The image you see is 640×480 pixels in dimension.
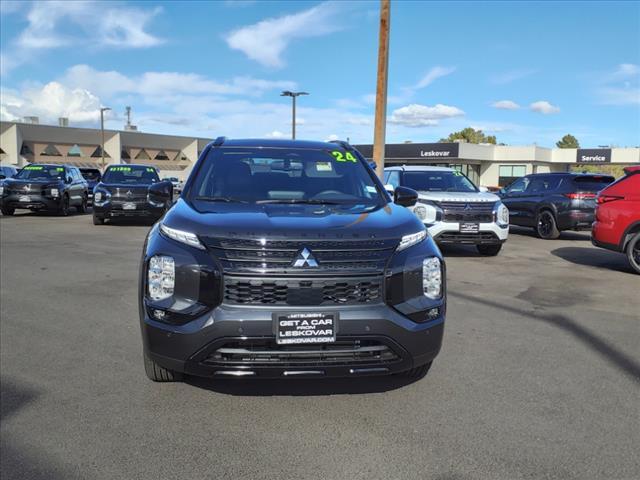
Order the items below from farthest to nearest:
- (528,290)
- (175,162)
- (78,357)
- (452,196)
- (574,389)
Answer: (175,162) → (452,196) → (528,290) → (78,357) → (574,389)

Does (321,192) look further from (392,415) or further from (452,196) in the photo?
(452,196)

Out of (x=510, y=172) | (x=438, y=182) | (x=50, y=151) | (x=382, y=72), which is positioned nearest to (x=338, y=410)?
(x=438, y=182)

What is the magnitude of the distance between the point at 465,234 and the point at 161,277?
301 inches

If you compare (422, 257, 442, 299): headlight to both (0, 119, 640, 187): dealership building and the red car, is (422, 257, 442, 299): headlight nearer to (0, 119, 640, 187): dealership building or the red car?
the red car

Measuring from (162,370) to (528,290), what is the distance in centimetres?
531

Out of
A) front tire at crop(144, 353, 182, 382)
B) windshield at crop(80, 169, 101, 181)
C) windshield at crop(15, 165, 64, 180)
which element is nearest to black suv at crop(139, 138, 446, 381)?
front tire at crop(144, 353, 182, 382)

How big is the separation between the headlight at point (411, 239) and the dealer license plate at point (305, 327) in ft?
2.05

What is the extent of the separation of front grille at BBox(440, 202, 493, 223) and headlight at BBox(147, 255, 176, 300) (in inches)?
294

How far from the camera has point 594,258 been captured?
35.2 feet

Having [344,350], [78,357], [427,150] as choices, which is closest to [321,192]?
[344,350]

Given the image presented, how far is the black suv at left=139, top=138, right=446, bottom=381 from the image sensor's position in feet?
10.4

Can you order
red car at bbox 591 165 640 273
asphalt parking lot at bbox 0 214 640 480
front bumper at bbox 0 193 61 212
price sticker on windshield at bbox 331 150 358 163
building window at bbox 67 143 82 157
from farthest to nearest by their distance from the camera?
building window at bbox 67 143 82 157
front bumper at bbox 0 193 61 212
red car at bbox 591 165 640 273
price sticker on windshield at bbox 331 150 358 163
asphalt parking lot at bbox 0 214 640 480

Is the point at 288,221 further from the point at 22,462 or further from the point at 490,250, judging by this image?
the point at 490,250

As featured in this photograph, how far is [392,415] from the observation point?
140 inches
